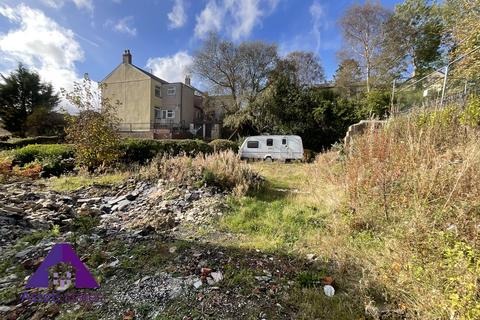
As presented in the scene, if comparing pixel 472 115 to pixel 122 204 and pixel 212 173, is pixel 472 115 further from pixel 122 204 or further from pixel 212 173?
pixel 122 204

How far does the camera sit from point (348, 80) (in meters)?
20.7

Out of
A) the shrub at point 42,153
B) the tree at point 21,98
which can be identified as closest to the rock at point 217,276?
the shrub at point 42,153

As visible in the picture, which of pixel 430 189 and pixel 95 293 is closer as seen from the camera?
pixel 95 293

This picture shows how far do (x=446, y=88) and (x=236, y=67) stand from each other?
18.4m

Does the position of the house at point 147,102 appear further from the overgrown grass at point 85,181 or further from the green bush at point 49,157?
the overgrown grass at point 85,181

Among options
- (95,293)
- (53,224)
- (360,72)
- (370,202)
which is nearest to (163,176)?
(53,224)

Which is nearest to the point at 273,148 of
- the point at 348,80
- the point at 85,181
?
the point at 85,181

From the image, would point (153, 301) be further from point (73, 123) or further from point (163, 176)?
point (73, 123)

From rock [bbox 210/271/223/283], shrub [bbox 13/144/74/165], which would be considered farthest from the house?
rock [bbox 210/271/223/283]

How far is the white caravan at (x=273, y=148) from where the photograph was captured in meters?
14.3

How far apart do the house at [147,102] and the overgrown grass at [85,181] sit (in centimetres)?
1495

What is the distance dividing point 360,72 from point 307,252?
70.1ft

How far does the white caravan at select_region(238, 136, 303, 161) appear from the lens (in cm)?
1431

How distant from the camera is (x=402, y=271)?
1977 mm
